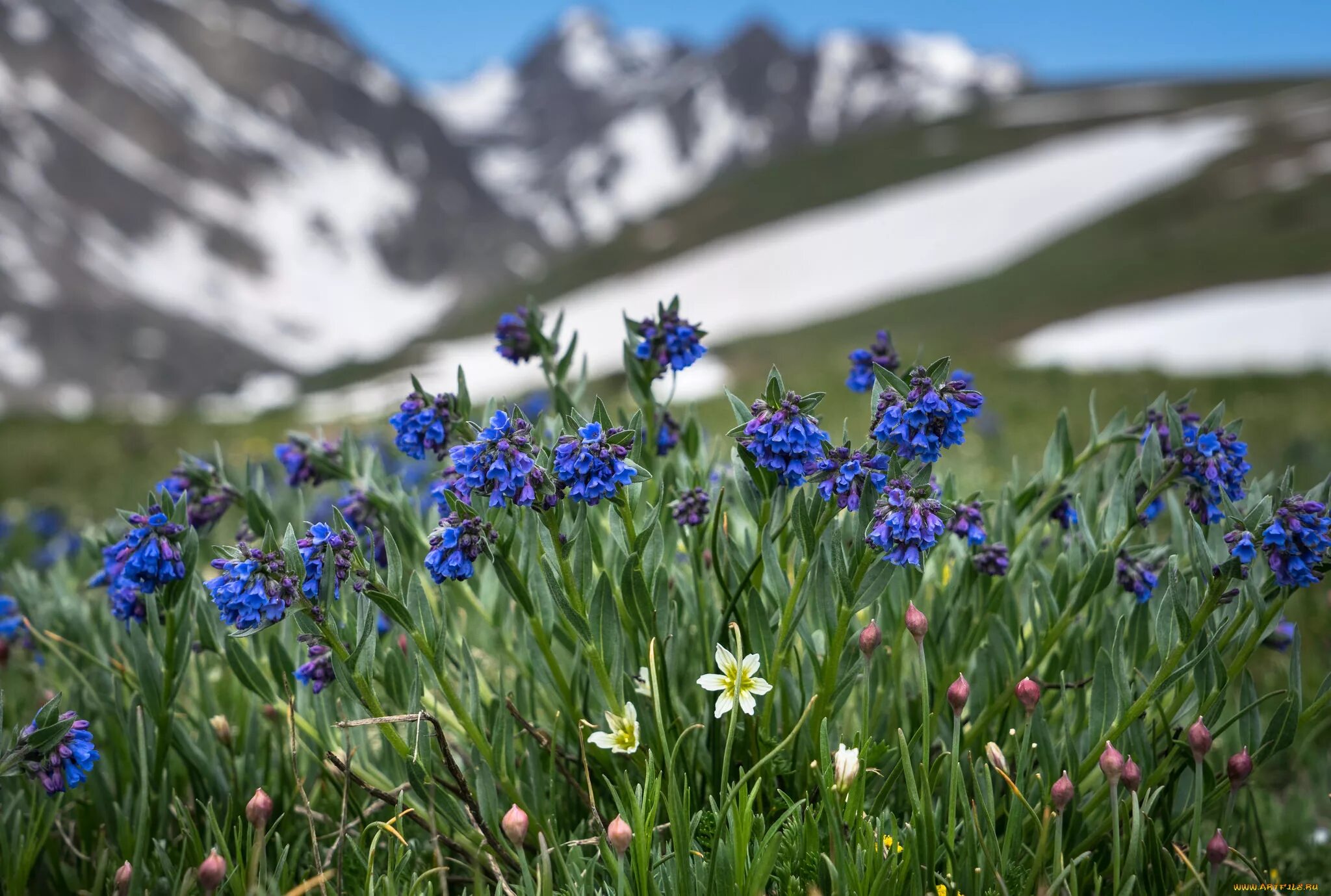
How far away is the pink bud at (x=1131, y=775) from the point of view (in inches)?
64.4

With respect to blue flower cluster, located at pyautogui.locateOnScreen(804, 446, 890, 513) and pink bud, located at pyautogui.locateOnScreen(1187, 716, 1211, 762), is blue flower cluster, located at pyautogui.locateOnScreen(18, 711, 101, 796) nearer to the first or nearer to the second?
blue flower cluster, located at pyautogui.locateOnScreen(804, 446, 890, 513)

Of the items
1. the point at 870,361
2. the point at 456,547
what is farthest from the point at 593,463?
the point at 870,361

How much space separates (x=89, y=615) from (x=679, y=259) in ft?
102

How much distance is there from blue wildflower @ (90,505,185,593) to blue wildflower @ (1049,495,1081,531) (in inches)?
77.9

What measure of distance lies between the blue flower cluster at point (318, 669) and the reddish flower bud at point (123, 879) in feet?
1.46

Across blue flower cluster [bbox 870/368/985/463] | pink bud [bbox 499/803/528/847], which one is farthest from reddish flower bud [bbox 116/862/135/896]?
blue flower cluster [bbox 870/368/985/463]

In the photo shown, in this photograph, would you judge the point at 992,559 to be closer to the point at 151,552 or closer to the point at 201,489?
the point at 151,552

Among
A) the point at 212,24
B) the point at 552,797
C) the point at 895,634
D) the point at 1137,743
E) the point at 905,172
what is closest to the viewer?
the point at 1137,743

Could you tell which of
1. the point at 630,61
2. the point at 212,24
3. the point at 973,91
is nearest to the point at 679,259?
the point at 212,24

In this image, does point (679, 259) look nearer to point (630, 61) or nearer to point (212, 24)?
point (212, 24)

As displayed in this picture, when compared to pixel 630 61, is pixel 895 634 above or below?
below

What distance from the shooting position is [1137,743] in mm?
1799

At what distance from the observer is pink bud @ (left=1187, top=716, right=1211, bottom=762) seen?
5.24 ft

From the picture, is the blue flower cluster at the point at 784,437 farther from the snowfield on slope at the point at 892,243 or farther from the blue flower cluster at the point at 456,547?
the snowfield on slope at the point at 892,243
